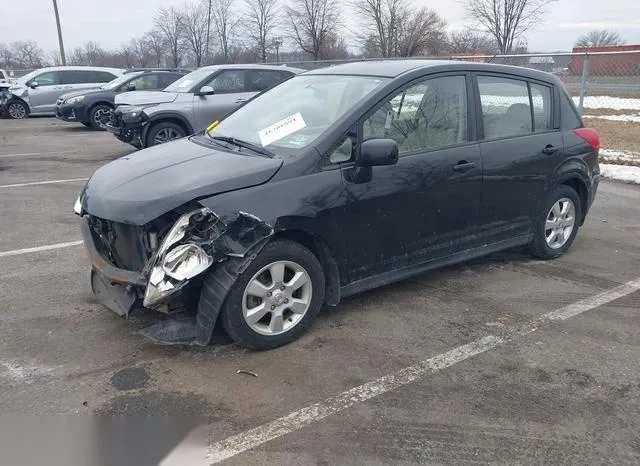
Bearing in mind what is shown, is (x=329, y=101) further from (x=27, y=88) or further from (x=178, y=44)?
(x=178, y=44)

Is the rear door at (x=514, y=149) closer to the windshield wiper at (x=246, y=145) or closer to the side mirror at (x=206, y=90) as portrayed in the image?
the windshield wiper at (x=246, y=145)

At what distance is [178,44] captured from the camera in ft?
177

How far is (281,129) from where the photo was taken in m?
4.16

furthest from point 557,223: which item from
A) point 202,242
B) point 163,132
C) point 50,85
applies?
point 50,85

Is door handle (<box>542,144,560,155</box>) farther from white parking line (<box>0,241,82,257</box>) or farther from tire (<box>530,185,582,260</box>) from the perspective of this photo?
white parking line (<box>0,241,82,257</box>)

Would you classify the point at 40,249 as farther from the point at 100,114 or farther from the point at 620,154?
the point at 100,114

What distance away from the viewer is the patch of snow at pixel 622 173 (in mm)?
9031

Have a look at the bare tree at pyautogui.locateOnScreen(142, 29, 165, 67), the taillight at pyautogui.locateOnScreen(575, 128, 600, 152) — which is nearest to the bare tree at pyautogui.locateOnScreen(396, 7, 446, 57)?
the bare tree at pyautogui.locateOnScreen(142, 29, 165, 67)

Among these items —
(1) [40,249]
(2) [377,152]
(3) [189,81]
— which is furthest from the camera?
(3) [189,81]

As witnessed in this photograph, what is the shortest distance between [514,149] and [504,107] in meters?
0.37

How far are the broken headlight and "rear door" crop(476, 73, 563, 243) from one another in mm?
2375

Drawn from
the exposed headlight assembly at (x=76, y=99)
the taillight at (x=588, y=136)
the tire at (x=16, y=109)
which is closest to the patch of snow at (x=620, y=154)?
the taillight at (x=588, y=136)

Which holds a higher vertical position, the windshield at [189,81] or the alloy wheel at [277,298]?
the windshield at [189,81]

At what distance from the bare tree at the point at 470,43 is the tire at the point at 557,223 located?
42303mm
